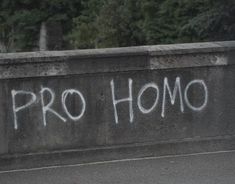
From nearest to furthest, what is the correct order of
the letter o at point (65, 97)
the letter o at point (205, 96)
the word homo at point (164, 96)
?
the letter o at point (65, 97)
the word homo at point (164, 96)
the letter o at point (205, 96)

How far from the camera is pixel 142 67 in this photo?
873 centimetres

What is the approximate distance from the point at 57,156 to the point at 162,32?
778 centimetres

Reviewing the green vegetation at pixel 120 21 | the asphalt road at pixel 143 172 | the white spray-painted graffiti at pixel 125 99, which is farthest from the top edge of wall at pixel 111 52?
the green vegetation at pixel 120 21

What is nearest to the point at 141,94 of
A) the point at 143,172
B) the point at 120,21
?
the point at 143,172

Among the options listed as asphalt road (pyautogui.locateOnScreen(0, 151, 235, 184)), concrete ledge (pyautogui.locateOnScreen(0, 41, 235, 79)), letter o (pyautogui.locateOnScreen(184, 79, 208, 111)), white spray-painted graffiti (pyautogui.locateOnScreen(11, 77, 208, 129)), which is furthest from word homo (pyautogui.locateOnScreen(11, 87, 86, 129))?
letter o (pyautogui.locateOnScreen(184, 79, 208, 111))

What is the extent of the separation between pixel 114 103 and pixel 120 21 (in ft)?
32.2

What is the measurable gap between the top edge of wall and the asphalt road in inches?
50.3

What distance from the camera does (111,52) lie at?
8.59m

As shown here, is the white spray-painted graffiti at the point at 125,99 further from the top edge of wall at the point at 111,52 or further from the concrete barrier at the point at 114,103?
the top edge of wall at the point at 111,52

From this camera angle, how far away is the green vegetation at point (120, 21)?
41.4 ft

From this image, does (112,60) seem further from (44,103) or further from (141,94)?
(44,103)

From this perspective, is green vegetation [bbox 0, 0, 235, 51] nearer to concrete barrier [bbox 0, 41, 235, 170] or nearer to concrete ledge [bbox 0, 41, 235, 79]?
concrete ledge [bbox 0, 41, 235, 79]

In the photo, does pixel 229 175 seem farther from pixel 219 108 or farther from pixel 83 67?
pixel 83 67

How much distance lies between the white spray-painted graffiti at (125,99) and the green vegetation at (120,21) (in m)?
3.45
